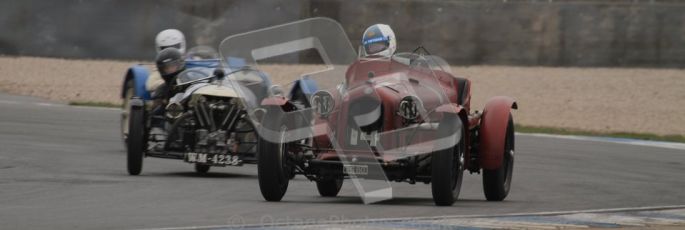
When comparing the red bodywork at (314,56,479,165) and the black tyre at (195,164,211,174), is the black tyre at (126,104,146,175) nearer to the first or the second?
the black tyre at (195,164,211,174)

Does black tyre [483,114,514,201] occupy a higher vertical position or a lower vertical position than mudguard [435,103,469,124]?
lower

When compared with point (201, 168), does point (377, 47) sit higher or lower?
higher

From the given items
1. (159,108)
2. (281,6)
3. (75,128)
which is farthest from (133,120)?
(281,6)

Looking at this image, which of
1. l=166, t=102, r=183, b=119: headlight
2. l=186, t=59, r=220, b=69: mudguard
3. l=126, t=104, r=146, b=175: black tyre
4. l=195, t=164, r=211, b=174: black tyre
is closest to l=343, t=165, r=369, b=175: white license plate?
l=126, t=104, r=146, b=175: black tyre

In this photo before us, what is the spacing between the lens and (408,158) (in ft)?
36.0

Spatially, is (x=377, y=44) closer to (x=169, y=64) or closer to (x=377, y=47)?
(x=377, y=47)

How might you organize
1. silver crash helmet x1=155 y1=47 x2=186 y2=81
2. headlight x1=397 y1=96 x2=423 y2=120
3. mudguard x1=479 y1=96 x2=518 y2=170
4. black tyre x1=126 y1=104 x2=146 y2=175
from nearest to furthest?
headlight x1=397 y1=96 x2=423 y2=120
mudguard x1=479 y1=96 x2=518 y2=170
black tyre x1=126 y1=104 x2=146 y2=175
silver crash helmet x1=155 y1=47 x2=186 y2=81

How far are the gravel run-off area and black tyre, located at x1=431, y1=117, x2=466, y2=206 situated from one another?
500 inches

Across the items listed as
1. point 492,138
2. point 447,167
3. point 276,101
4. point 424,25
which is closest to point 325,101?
point 276,101

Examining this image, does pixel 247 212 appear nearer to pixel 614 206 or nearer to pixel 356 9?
pixel 614 206

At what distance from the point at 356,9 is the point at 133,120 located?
556 inches

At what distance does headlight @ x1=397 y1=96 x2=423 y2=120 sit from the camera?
36.0ft

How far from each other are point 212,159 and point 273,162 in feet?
9.92

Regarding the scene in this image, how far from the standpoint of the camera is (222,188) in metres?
12.6
